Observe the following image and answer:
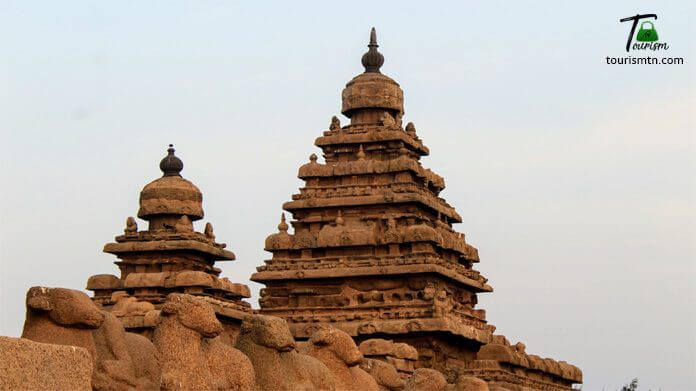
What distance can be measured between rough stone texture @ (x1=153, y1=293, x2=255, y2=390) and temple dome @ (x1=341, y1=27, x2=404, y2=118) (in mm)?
35265

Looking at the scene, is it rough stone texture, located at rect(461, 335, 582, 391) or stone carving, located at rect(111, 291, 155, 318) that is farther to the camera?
stone carving, located at rect(111, 291, 155, 318)

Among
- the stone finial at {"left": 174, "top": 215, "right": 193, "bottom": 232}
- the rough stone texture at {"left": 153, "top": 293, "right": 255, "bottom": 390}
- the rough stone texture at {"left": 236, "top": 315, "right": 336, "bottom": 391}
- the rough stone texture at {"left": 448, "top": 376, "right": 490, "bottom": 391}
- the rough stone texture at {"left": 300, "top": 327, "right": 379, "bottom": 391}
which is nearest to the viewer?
the rough stone texture at {"left": 153, "top": 293, "right": 255, "bottom": 390}

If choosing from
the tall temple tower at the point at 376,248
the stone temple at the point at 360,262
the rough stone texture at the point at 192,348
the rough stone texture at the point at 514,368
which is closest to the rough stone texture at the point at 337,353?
the rough stone texture at the point at 192,348

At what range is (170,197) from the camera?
55906 mm

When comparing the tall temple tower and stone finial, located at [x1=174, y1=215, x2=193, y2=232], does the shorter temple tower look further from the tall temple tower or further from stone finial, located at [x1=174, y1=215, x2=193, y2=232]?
the tall temple tower

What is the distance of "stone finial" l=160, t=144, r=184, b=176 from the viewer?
56.8m

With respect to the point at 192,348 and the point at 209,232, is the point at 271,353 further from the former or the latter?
the point at 209,232

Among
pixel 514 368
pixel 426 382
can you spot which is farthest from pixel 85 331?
pixel 514 368

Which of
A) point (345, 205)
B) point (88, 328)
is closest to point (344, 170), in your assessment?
point (345, 205)

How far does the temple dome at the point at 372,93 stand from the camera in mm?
57656

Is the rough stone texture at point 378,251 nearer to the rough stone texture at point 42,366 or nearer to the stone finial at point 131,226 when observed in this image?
the stone finial at point 131,226

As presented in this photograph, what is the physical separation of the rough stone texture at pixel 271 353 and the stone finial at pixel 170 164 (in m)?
32.5

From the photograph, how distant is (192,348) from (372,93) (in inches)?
1409

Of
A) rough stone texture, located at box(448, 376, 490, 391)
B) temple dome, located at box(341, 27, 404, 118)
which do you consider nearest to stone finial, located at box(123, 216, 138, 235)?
temple dome, located at box(341, 27, 404, 118)
